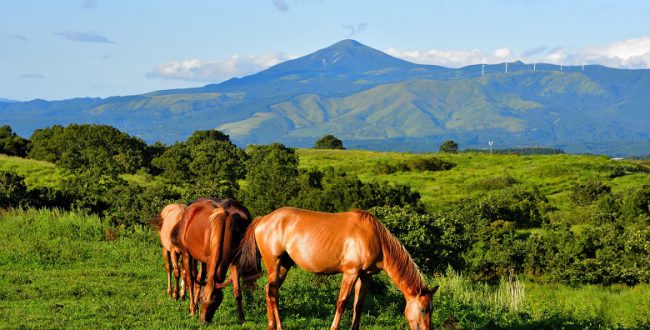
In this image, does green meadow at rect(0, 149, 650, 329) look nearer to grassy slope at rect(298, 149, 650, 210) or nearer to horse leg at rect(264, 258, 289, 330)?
horse leg at rect(264, 258, 289, 330)

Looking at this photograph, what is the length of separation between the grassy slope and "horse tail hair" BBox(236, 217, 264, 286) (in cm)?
3520

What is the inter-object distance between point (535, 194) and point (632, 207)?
7104 mm

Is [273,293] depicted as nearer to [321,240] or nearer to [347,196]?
[321,240]

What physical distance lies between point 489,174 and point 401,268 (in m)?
55.2

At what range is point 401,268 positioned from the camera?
10359 mm

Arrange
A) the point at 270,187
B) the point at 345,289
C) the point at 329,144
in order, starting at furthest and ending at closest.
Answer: the point at 329,144 < the point at 270,187 < the point at 345,289

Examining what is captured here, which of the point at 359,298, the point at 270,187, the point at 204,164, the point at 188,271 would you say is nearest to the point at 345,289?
the point at 359,298

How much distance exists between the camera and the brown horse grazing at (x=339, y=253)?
10.3 metres

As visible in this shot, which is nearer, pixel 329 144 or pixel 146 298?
pixel 146 298

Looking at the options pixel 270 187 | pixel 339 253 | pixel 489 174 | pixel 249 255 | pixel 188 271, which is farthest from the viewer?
pixel 489 174

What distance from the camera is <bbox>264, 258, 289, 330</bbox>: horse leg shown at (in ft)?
36.2

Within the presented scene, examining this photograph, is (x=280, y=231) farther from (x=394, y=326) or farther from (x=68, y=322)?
(x=68, y=322)

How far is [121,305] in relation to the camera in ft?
42.4

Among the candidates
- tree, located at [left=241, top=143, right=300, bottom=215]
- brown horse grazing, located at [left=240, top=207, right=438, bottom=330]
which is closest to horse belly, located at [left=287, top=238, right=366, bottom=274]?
brown horse grazing, located at [left=240, top=207, right=438, bottom=330]
